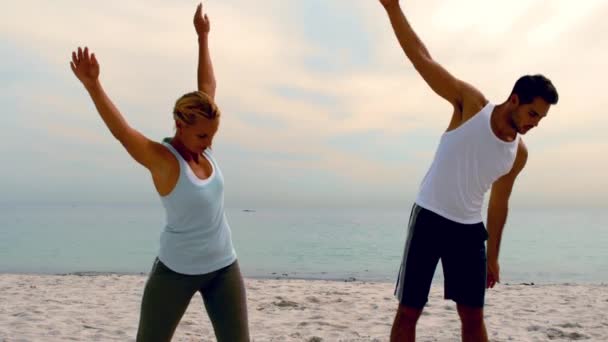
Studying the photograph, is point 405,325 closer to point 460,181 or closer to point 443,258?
point 443,258

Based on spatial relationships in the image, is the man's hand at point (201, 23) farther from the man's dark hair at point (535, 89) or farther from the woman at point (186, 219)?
the man's dark hair at point (535, 89)

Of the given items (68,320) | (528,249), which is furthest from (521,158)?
(528,249)

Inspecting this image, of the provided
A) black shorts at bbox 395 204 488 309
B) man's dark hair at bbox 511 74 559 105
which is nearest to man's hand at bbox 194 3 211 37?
black shorts at bbox 395 204 488 309

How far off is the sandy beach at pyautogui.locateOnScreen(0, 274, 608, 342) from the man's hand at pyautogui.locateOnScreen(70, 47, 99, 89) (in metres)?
4.57

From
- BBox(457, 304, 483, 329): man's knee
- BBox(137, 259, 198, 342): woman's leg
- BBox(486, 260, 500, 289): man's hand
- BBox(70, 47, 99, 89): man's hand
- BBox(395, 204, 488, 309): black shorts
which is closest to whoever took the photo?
BBox(70, 47, 99, 89): man's hand

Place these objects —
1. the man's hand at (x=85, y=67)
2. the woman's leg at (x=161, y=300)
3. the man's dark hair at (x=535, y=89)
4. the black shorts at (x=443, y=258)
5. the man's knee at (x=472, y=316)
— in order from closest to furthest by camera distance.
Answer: the man's hand at (x=85, y=67)
the woman's leg at (x=161, y=300)
the man's dark hair at (x=535, y=89)
the black shorts at (x=443, y=258)
the man's knee at (x=472, y=316)

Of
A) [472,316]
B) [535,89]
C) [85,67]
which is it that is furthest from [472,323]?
[85,67]

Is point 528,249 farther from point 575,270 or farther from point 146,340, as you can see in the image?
point 146,340

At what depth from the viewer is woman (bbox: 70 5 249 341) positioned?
2.63 m

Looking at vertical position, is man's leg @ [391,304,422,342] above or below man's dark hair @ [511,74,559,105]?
below

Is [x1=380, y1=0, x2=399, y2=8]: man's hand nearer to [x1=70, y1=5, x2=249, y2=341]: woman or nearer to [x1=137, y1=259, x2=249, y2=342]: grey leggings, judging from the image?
[x1=70, y1=5, x2=249, y2=341]: woman

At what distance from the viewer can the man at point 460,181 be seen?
11.1 feet

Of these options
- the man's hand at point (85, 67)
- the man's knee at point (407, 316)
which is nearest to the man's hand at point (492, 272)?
the man's knee at point (407, 316)

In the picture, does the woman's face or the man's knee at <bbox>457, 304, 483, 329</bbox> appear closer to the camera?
the woman's face
